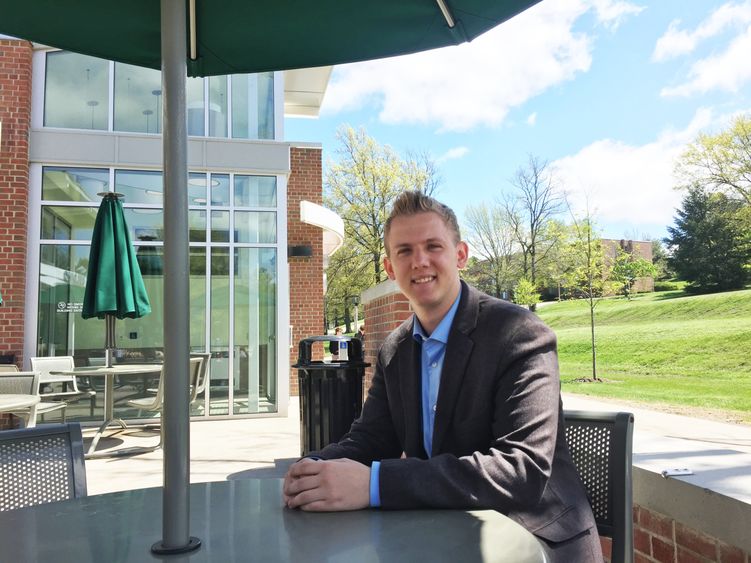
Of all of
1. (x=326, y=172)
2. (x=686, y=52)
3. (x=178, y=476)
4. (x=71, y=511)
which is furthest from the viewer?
(x=686, y=52)

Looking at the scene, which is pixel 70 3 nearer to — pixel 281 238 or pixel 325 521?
pixel 325 521

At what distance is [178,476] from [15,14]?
4.56 feet

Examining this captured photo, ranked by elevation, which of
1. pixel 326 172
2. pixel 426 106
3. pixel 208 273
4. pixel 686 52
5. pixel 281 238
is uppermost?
pixel 426 106

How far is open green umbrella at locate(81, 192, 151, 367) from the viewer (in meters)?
6.48

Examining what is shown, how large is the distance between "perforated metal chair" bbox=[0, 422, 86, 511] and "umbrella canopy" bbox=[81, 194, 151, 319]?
5184 mm

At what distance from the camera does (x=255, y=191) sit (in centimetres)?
925

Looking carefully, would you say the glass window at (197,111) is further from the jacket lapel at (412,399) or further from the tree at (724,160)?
the tree at (724,160)

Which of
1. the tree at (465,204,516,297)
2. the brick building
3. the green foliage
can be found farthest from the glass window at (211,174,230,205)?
the tree at (465,204,516,297)

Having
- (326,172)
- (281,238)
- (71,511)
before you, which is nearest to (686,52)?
(326,172)

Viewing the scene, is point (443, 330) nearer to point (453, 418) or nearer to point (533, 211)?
point (453, 418)

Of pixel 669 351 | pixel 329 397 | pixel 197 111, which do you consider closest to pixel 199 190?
pixel 197 111

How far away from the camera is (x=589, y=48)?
4459 centimetres

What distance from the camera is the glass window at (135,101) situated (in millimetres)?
8828

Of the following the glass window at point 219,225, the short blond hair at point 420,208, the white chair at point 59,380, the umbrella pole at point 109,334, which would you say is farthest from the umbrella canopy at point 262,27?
the glass window at point 219,225
